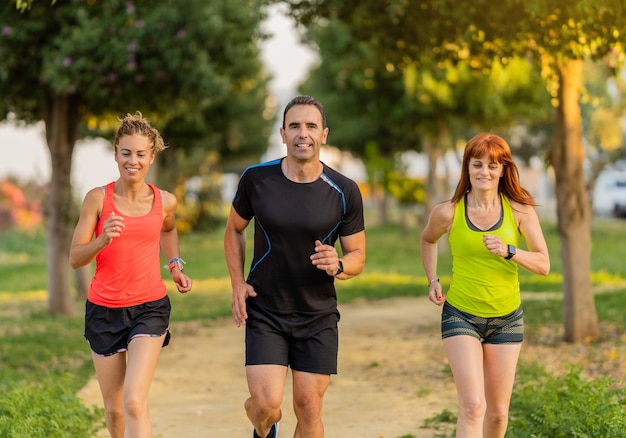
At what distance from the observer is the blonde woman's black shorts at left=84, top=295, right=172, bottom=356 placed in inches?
208

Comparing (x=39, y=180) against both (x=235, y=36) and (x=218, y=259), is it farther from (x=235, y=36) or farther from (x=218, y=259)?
(x=235, y=36)

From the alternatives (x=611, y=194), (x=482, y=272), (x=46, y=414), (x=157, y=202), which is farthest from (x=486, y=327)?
(x=611, y=194)

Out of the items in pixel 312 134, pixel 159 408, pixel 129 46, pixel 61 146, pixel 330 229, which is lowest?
pixel 159 408

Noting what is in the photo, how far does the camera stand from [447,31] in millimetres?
10570

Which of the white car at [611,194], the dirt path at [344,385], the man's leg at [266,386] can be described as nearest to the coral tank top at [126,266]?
the man's leg at [266,386]

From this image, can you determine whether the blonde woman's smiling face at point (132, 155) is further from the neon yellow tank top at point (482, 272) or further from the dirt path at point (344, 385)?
the dirt path at point (344, 385)

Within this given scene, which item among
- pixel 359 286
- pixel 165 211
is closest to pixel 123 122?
pixel 165 211

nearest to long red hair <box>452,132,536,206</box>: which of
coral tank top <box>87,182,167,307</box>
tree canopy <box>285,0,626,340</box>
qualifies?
coral tank top <box>87,182,167,307</box>

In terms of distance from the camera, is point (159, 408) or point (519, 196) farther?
point (159, 408)

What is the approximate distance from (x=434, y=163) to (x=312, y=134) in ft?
72.7

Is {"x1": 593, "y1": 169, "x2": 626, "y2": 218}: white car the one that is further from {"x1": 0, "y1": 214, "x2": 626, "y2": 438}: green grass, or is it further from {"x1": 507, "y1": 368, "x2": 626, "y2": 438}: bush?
{"x1": 507, "y1": 368, "x2": 626, "y2": 438}: bush

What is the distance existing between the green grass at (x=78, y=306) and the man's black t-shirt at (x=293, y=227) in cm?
211

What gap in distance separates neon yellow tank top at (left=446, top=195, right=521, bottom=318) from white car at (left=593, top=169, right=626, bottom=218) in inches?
1690

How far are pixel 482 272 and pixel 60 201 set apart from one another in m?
9.94
